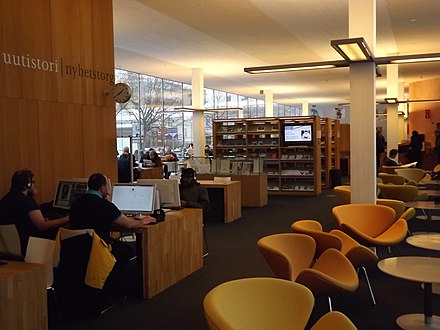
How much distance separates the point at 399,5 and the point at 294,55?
5158 mm

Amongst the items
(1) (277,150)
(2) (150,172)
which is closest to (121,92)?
(1) (277,150)

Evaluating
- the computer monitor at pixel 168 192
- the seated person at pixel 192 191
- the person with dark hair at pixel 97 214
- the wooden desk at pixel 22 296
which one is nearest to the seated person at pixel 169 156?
the seated person at pixel 192 191

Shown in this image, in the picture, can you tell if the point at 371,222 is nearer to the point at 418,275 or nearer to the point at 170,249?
the point at 418,275

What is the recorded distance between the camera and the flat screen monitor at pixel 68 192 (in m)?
5.84

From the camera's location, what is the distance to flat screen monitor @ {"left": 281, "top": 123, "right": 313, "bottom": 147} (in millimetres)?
12961

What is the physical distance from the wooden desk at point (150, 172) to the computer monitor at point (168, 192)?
802cm

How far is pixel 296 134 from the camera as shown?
42.8 ft

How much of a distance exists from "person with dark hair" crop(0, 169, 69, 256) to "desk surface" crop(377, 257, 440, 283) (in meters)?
3.35

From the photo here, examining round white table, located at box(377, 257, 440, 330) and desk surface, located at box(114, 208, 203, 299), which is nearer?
round white table, located at box(377, 257, 440, 330)

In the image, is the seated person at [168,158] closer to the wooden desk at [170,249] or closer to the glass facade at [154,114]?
the glass facade at [154,114]

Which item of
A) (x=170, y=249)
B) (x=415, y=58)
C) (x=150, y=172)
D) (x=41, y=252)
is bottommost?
(x=170, y=249)

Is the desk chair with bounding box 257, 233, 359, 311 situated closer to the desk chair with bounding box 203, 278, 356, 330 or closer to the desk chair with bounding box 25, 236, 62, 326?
the desk chair with bounding box 203, 278, 356, 330

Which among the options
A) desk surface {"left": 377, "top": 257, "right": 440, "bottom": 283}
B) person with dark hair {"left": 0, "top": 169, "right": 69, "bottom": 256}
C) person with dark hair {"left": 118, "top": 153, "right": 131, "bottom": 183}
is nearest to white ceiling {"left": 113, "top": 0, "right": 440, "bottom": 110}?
person with dark hair {"left": 118, "top": 153, "right": 131, "bottom": 183}

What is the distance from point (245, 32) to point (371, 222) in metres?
6.47
